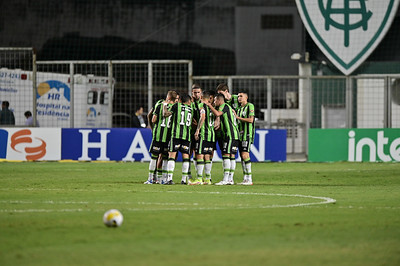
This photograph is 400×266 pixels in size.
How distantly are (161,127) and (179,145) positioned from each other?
516 millimetres

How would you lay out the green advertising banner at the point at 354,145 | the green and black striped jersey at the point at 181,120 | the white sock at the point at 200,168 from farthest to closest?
the green advertising banner at the point at 354,145, the white sock at the point at 200,168, the green and black striped jersey at the point at 181,120

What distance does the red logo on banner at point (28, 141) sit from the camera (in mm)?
26281

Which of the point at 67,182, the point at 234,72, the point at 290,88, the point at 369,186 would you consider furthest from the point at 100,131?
the point at 234,72

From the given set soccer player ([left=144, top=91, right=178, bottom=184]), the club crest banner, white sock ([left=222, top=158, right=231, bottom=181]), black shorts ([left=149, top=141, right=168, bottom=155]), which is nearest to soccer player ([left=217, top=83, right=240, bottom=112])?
soccer player ([left=144, top=91, right=178, bottom=184])

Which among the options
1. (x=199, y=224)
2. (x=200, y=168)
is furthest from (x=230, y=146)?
(x=199, y=224)

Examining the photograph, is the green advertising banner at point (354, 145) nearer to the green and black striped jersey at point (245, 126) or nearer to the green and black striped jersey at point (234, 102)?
the green and black striped jersey at point (234, 102)

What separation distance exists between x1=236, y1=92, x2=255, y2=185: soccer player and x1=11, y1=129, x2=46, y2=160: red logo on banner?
36.0 feet

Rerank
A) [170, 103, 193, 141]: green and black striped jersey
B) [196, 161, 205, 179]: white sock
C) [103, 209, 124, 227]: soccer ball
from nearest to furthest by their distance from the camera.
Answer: [103, 209, 124, 227]: soccer ball → [170, 103, 193, 141]: green and black striped jersey → [196, 161, 205, 179]: white sock

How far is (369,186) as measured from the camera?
16422mm

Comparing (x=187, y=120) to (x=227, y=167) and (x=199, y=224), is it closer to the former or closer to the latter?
(x=227, y=167)

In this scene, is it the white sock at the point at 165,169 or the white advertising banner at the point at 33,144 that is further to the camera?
the white advertising banner at the point at 33,144

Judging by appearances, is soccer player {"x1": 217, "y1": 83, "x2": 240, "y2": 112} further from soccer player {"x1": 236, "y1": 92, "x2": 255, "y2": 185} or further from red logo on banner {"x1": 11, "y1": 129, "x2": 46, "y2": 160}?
red logo on banner {"x1": 11, "y1": 129, "x2": 46, "y2": 160}

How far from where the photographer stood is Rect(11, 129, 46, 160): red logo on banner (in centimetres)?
2628

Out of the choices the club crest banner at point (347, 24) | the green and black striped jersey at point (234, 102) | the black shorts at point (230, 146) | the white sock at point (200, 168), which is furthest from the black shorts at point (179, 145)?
the club crest banner at point (347, 24)
